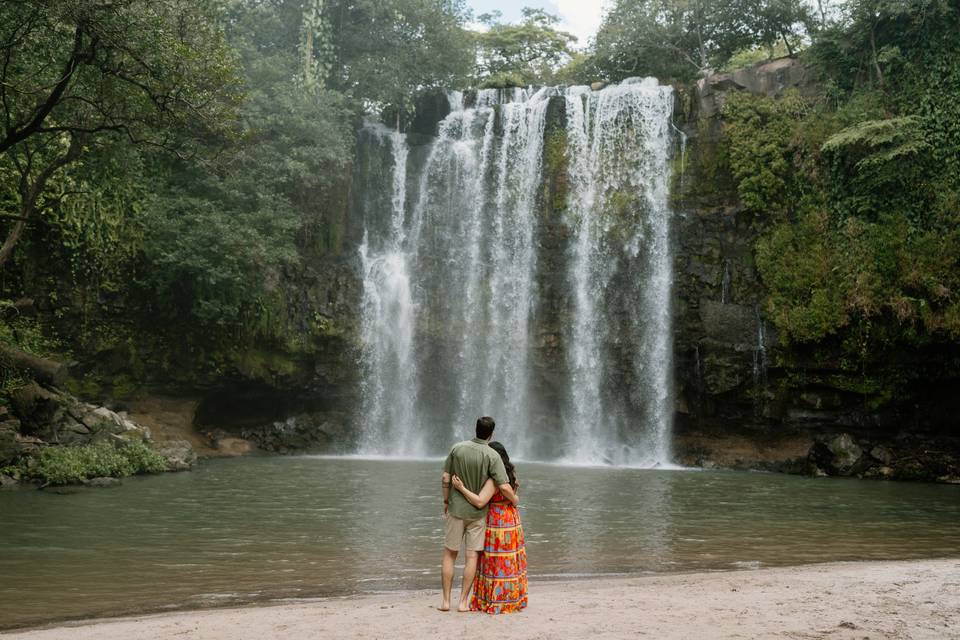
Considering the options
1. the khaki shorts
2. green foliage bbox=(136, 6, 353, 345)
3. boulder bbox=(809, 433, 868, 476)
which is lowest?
boulder bbox=(809, 433, 868, 476)

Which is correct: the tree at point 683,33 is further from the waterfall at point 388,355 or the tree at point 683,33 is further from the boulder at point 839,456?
the boulder at point 839,456

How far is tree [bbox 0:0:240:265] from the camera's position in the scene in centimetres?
1188

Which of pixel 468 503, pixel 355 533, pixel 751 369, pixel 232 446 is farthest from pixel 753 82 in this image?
pixel 468 503

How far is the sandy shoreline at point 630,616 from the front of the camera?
565 cm

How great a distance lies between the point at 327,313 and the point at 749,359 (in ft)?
42.0

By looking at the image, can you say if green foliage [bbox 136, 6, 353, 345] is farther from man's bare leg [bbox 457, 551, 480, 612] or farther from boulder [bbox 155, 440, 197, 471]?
man's bare leg [bbox 457, 551, 480, 612]

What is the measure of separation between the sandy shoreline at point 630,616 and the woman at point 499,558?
0.17 meters

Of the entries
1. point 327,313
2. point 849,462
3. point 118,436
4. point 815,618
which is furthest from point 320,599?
point 327,313

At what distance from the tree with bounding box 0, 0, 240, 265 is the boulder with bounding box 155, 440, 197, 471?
664 cm

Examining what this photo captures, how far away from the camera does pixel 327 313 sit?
83.3ft

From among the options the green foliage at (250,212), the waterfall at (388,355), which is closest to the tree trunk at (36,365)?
the green foliage at (250,212)

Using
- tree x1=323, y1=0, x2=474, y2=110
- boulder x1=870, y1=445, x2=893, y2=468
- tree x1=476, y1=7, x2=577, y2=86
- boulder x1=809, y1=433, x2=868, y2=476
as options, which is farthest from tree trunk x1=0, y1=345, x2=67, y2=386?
tree x1=476, y1=7, x2=577, y2=86

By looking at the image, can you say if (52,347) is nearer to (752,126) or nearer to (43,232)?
(43,232)

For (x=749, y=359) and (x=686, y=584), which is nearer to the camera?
(x=686, y=584)
